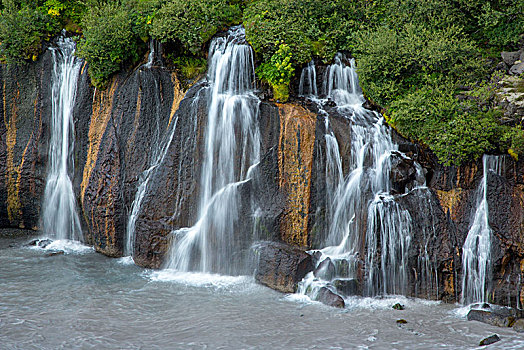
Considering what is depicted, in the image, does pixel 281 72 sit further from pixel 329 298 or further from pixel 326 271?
pixel 329 298

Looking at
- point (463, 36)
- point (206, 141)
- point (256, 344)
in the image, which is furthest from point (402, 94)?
point (256, 344)

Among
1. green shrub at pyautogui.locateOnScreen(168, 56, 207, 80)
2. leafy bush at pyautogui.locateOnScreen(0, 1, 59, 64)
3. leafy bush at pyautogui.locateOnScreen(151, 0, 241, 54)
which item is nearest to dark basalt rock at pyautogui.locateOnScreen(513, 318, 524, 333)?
green shrub at pyautogui.locateOnScreen(168, 56, 207, 80)

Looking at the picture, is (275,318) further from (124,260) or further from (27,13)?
(27,13)

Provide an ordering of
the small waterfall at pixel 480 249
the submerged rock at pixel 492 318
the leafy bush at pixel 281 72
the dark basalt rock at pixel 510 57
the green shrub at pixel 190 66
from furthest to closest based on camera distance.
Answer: the green shrub at pixel 190 66, the leafy bush at pixel 281 72, the dark basalt rock at pixel 510 57, the small waterfall at pixel 480 249, the submerged rock at pixel 492 318

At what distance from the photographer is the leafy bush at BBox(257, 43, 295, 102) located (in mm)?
12023

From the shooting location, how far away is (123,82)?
13836mm

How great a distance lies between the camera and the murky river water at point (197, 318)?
8.02 m

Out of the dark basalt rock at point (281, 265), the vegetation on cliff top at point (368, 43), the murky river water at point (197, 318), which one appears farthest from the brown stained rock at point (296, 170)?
the murky river water at point (197, 318)

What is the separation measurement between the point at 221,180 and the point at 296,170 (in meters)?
2.17

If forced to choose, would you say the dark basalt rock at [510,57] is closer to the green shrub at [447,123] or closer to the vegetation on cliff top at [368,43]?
the vegetation on cliff top at [368,43]

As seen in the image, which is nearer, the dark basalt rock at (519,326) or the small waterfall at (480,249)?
the dark basalt rock at (519,326)

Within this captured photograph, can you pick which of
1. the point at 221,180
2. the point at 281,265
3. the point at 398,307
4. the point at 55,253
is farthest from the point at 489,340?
the point at 55,253

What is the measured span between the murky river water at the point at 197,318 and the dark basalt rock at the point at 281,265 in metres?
0.28

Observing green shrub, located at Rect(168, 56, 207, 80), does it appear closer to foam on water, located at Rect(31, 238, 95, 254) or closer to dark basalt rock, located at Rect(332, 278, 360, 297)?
→ foam on water, located at Rect(31, 238, 95, 254)
